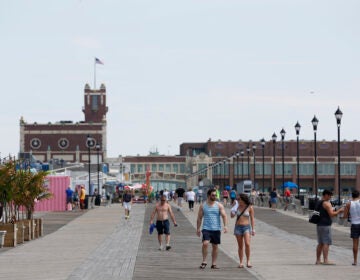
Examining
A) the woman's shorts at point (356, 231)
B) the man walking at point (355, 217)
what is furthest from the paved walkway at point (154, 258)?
the woman's shorts at point (356, 231)

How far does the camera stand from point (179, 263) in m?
21.4

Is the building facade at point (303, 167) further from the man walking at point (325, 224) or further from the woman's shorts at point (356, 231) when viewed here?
the woman's shorts at point (356, 231)

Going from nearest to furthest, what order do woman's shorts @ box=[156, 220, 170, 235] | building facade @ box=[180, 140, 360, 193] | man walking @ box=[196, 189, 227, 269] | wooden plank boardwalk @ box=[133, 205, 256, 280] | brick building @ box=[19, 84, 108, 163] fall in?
wooden plank boardwalk @ box=[133, 205, 256, 280], man walking @ box=[196, 189, 227, 269], woman's shorts @ box=[156, 220, 170, 235], brick building @ box=[19, 84, 108, 163], building facade @ box=[180, 140, 360, 193]

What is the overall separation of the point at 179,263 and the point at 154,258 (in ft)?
5.29

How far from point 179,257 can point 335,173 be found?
168 meters

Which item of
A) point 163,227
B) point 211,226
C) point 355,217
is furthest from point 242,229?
point 163,227

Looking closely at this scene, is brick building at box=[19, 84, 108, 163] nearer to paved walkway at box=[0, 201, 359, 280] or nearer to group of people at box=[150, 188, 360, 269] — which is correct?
paved walkway at box=[0, 201, 359, 280]

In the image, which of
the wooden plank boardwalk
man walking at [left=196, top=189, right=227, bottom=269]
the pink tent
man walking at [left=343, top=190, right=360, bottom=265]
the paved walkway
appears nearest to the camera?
the wooden plank boardwalk

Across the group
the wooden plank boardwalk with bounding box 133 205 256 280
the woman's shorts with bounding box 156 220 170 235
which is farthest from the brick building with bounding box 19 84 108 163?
the woman's shorts with bounding box 156 220 170 235

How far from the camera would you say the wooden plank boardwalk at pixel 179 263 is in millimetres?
18422

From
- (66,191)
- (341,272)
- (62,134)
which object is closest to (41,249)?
(341,272)

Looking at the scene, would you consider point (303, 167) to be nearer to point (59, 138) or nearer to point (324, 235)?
point (59, 138)

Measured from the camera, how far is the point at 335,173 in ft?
619

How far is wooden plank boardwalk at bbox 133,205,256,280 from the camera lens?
18.4 m
